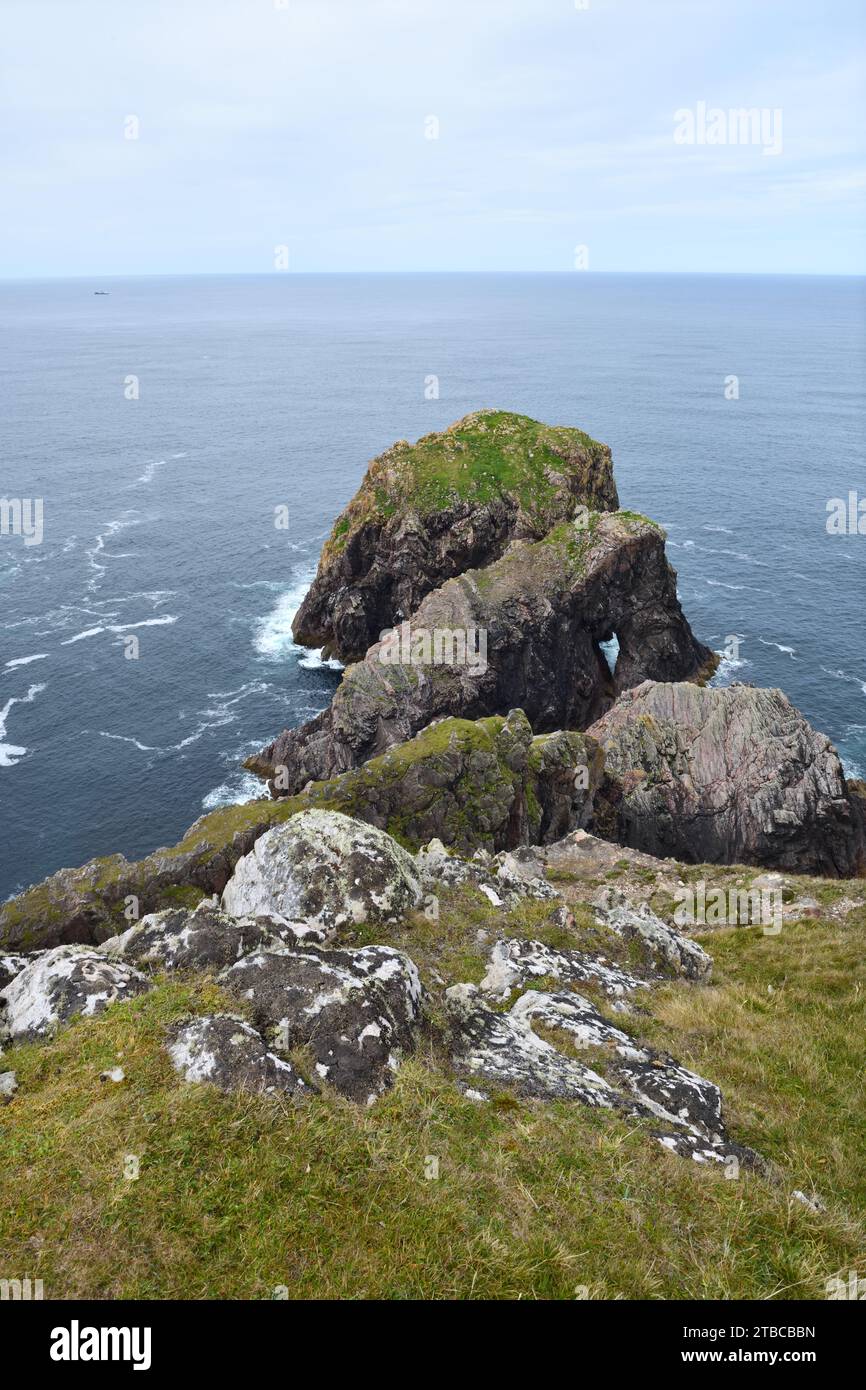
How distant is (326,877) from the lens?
63.0 ft

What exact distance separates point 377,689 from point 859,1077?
4373 centimetres

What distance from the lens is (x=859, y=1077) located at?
50.1 feet

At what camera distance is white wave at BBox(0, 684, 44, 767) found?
58438mm

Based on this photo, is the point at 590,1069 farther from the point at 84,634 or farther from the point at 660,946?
the point at 84,634

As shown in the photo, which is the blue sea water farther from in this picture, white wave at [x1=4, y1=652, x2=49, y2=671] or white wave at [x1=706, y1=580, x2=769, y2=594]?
white wave at [x1=706, y1=580, x2=769, y2=594]

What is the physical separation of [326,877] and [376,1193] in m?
9.46

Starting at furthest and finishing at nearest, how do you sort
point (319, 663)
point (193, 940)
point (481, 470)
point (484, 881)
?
point (481, 470) < point (319, 663) < point (484, 881) < point (193, 940)

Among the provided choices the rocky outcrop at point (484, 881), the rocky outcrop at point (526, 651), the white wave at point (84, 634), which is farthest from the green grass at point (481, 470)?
the rocky outcrop at point (484, 881)

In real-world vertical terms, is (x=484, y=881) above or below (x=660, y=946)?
above

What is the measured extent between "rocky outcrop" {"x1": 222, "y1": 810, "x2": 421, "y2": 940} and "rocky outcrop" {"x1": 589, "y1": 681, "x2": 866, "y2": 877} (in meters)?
26.9

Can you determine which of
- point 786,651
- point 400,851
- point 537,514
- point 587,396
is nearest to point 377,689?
point 537,514

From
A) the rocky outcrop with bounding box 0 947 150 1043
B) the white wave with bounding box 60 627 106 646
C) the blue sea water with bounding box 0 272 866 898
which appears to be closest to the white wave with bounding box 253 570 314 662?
the blue sea water with bounding box 0 272 866 898

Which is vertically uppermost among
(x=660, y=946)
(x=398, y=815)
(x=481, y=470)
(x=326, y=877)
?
(x=481, y=470)

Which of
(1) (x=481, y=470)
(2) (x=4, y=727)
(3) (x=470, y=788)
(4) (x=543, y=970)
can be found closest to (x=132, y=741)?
(2) (x=4, y=727)
